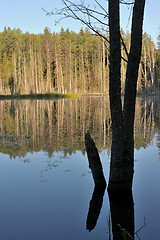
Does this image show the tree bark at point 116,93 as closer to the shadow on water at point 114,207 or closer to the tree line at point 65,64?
the shadow on water at point 114,207

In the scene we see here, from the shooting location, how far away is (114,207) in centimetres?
456

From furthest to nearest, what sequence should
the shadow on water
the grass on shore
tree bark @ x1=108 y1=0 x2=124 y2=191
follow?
the grass on shore → tree bark @ x1=108 y1=0 x2=124 y2=191 → the shadow on water

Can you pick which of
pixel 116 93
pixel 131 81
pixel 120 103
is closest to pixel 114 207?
pixel 120 103

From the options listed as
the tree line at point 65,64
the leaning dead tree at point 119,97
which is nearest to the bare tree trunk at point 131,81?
the leaning dead tree at point 119,97

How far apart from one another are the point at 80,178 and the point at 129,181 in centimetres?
148

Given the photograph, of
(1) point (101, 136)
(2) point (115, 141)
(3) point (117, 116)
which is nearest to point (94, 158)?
(2) point (115, 141)

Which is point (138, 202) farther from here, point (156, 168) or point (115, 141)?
point (156, 168)

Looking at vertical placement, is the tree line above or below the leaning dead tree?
above

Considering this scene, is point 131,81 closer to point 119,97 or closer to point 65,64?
point 119,97

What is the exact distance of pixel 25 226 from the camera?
400cm

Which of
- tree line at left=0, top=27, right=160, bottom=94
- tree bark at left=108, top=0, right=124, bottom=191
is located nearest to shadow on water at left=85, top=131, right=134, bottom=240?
tree bark at left=108, top=0, right=124, bottom=191

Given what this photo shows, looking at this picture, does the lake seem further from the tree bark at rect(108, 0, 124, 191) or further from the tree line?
the tree line

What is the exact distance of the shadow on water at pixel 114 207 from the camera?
3.85 metres

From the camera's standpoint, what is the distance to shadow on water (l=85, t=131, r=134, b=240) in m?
3.85
